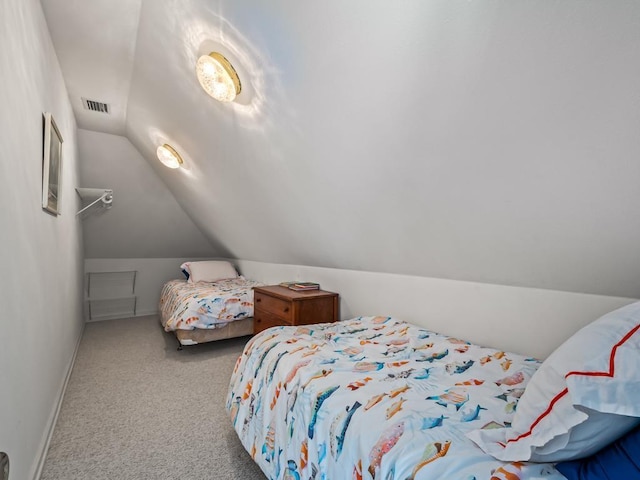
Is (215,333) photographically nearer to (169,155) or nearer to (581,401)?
(169,155)

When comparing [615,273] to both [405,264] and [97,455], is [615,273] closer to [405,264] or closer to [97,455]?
[405,264]

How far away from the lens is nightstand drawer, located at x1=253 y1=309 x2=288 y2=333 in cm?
250

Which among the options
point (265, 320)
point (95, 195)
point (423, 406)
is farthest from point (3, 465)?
point (95, 195)

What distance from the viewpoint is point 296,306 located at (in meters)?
2.30

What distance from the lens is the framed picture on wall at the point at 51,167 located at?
5.38 feet

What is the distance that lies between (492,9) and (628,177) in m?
0.58

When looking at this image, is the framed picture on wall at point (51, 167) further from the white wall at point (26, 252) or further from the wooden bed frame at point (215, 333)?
the wooden bed frame at point (215, 333)

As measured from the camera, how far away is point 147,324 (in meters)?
4.11

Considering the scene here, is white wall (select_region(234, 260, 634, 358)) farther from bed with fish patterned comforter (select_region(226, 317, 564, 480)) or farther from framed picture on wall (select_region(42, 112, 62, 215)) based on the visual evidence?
framed picture on wall (select_region(42, 112, 62, 215))

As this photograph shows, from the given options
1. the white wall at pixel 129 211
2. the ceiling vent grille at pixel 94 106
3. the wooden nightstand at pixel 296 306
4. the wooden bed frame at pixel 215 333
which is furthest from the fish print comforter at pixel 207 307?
the ceiling vent grille at pixel 94 106

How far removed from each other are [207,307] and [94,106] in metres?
2.12

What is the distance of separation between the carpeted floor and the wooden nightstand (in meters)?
0.61

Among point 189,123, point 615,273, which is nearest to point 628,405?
point 615,273

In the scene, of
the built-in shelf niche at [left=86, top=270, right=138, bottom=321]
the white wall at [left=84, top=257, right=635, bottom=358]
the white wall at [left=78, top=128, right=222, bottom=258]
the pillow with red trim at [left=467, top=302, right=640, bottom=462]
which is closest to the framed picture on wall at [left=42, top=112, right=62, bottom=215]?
the white wall at [left=78, top=128, right=222, bottom=258]
